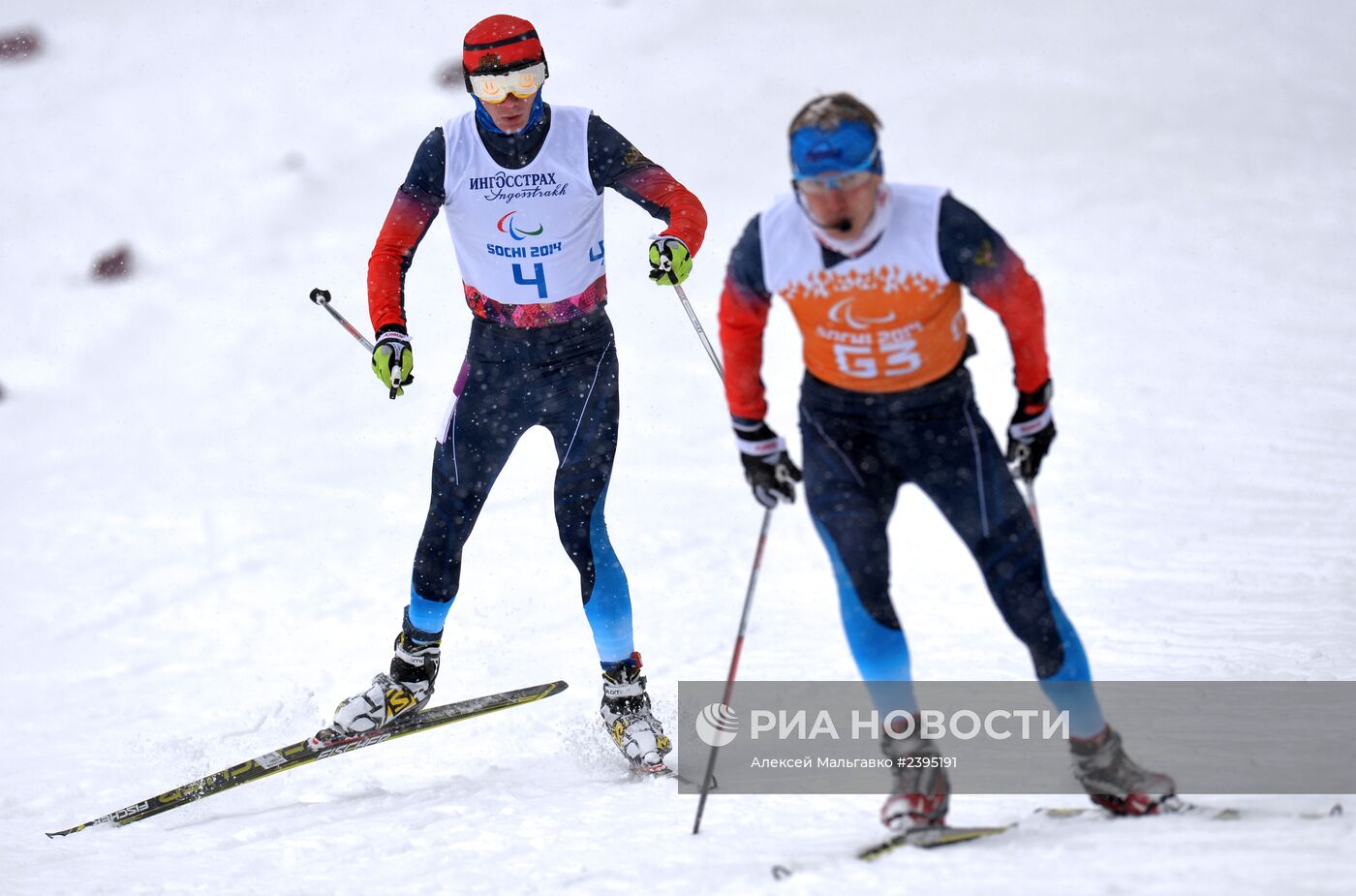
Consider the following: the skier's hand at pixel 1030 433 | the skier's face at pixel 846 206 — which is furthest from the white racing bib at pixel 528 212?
the skier's hand at pixel 1030 433

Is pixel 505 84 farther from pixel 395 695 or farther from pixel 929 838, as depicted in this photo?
pixel 929 838

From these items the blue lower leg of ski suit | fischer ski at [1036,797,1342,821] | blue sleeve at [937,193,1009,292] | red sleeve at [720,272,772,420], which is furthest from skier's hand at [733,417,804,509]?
fischer ski at [1036,797,1342,821]

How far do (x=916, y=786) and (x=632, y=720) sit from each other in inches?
72.8

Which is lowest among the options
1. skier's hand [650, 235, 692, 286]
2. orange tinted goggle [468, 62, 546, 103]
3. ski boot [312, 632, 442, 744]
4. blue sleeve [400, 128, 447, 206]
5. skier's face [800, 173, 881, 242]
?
ski boot [312, 632, 442, 744]

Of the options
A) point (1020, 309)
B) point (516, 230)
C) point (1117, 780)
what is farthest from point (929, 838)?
point (516, 230)

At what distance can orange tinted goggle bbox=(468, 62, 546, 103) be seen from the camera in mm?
4711

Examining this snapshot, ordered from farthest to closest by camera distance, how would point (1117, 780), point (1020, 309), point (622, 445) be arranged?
point (622, 445), point (1117, 780), point (1020, 309)

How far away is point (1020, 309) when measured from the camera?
136 inches

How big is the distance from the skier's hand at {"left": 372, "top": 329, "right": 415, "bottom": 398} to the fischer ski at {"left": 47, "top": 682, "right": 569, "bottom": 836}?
1.42m

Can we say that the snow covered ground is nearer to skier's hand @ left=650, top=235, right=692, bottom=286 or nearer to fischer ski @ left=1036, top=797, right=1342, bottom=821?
fischer ski @ left=1036, top=797, right=1342, bottom=821

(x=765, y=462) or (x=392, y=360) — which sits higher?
(x=392, y=360)

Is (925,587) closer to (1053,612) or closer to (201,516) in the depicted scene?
(1053,612)

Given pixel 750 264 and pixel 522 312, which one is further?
pixel 522 312

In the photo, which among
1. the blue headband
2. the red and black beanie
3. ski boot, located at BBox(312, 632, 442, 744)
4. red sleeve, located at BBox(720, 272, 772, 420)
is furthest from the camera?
ski boot, located at BBox(312, 632, 442, 744)
